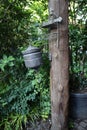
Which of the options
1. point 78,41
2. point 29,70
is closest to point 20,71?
point 29,70

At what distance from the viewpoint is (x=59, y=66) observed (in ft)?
8.37

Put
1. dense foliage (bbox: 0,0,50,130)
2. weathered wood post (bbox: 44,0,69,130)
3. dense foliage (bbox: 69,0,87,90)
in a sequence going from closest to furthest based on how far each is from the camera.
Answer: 1. weathered wood post (bbox: 44,0,69,130)
2. dense foliage (bbox: 0,0,50,130)
3. dense foliage (bbox: 69,0,87,90)

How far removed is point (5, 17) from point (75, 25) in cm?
114

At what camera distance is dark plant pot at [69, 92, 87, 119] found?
2790 mm

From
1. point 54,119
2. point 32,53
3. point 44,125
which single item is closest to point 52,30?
point 32,53

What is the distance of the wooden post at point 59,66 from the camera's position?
8.14 ft

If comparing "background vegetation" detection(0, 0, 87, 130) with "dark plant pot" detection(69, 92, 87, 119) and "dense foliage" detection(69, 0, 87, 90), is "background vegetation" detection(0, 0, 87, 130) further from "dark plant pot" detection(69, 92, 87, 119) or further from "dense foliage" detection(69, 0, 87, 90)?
"dark plant pot" detection(69, 92, 87, 119)

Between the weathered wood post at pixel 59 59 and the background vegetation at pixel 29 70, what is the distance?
0.27m

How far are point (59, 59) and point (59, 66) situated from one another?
0.26ft

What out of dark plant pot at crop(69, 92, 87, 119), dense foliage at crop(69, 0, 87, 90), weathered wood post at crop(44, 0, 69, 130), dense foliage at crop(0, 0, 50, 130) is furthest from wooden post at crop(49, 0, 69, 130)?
dense foliage at crop(69, 0, 87, 90)

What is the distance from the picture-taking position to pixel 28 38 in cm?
365

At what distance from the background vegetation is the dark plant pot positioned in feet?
1.00

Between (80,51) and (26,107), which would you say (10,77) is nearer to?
(26,107)

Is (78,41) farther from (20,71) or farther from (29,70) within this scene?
(20,71)
